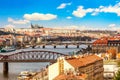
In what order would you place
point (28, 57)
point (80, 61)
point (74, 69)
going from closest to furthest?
1. point (74, 69)
2. point (80, 61)
3. point (28, 57)

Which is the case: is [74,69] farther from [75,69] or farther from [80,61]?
[80,61]

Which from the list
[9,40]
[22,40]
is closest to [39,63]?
[9,40]

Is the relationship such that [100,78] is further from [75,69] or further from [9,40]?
[9,40]

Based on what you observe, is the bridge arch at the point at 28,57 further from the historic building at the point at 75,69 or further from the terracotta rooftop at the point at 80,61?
the historic building at the point at 75,69

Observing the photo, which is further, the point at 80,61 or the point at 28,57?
the point at 28,57

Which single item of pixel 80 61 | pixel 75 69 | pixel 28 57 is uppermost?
pixel 80 61

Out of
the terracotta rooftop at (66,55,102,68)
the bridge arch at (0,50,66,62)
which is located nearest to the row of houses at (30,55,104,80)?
the terracotta rooftop at (66,55,102,68)

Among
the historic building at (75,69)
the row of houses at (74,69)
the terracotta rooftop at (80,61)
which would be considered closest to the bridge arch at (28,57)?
the terracotta rooftop at (80,61)

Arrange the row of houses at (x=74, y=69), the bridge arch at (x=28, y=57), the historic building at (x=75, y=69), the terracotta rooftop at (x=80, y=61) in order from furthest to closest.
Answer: the bridge arch at (x=28, y=57), the terracotta rooftop at (x=80, y=61), the historic building at (x=75, y=69), the row of houses at (x=74, y=69)

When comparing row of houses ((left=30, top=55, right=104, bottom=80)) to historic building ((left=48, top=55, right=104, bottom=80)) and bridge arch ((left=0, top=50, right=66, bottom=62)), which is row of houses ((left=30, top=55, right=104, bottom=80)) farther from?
bridge arch ((left=0, top=50, right=66, bottom=62))

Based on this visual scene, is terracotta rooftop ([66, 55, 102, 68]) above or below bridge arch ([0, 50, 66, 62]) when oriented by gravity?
above

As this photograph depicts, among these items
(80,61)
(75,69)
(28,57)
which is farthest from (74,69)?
(28,57)
